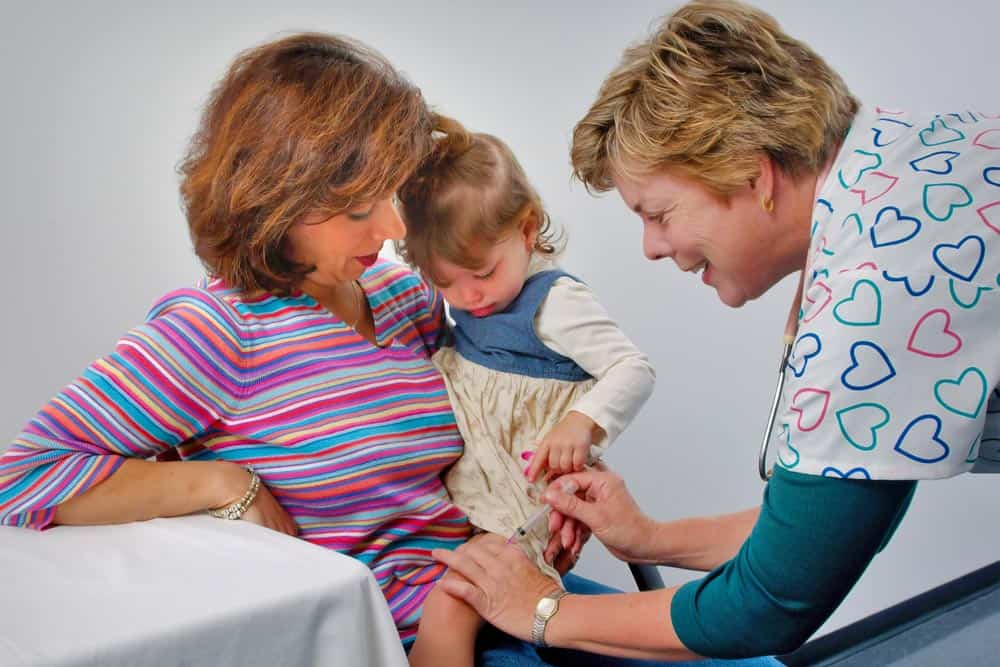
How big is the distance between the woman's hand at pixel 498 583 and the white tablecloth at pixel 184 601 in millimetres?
239

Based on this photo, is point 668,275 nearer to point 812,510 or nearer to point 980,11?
point 980,11

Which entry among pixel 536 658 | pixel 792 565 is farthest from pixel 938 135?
pixel 536 658

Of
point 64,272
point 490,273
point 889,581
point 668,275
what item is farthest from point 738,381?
point 64,272

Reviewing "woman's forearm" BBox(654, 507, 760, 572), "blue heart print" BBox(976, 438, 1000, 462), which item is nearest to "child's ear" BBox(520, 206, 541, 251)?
"woman's forearm" BBox(654, 507, 760, 572)

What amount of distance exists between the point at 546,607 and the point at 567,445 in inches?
8.7

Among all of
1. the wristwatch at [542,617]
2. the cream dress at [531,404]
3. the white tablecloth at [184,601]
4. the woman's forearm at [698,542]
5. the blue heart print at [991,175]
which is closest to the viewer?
the white tablecloth at [184,601]

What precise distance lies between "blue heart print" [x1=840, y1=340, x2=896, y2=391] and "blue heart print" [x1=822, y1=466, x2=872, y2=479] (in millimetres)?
79

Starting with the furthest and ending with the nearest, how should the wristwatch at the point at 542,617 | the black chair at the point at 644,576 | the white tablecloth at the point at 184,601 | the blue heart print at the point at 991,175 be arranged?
the black chair at the point at 644,576 → the wristwatch at the point at 542,617 → the blue heart print at the point at 991,175 → the white tablecloth at the point at 184,601

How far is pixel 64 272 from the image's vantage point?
150 centimetres

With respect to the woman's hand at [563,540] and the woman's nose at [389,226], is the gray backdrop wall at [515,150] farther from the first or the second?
the woman's hand at [563,540]

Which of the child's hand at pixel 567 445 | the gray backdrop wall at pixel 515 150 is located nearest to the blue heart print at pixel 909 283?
the child's hand at pixel 567 445

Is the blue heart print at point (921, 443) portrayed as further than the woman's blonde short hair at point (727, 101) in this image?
No

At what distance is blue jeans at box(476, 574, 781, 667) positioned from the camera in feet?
4.34

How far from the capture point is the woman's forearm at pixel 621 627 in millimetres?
1193
